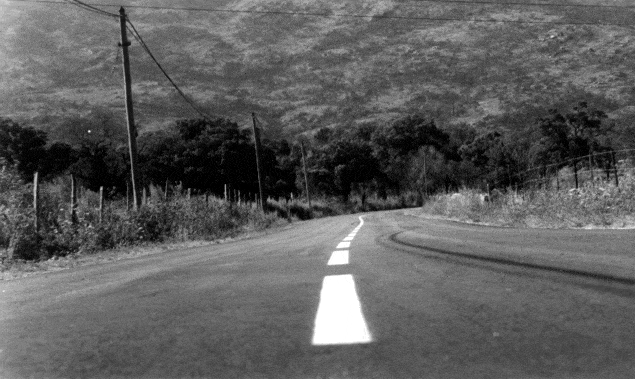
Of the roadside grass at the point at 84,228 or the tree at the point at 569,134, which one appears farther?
the tree at the point at 569,134

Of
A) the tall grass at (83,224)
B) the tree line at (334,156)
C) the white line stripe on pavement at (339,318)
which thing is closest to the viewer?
the white line stripe on pavement at (339,318)

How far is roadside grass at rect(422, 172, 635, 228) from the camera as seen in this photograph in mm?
15516

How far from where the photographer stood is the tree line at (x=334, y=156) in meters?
49.5

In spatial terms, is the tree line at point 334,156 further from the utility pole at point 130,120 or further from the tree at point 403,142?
the utility pole at point 130,120

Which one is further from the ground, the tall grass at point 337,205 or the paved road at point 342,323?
the paved road at point 342,323

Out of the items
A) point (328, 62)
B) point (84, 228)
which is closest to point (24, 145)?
point (84, 228)

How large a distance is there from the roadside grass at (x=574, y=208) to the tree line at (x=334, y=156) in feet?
24.8

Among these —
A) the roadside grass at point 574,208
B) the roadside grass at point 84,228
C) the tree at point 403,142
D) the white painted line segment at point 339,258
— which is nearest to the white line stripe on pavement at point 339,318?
the white painted line segment at point 339,258

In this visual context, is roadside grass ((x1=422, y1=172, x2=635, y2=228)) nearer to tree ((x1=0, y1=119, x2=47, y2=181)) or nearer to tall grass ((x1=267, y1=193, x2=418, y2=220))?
tree ((x1=0, y1=119, x2=47, y2=181))

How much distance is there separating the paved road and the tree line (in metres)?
22.7

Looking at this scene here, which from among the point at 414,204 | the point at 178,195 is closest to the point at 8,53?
the point at 414,204

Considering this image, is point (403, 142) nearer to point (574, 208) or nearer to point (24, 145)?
point (24, 145)

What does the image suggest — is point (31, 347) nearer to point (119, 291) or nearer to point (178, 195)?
point (119, 291)

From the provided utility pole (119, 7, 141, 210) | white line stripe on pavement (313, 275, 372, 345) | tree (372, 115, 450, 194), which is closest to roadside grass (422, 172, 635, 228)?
white line stripe on pavement (313, 275, 372, 345)
